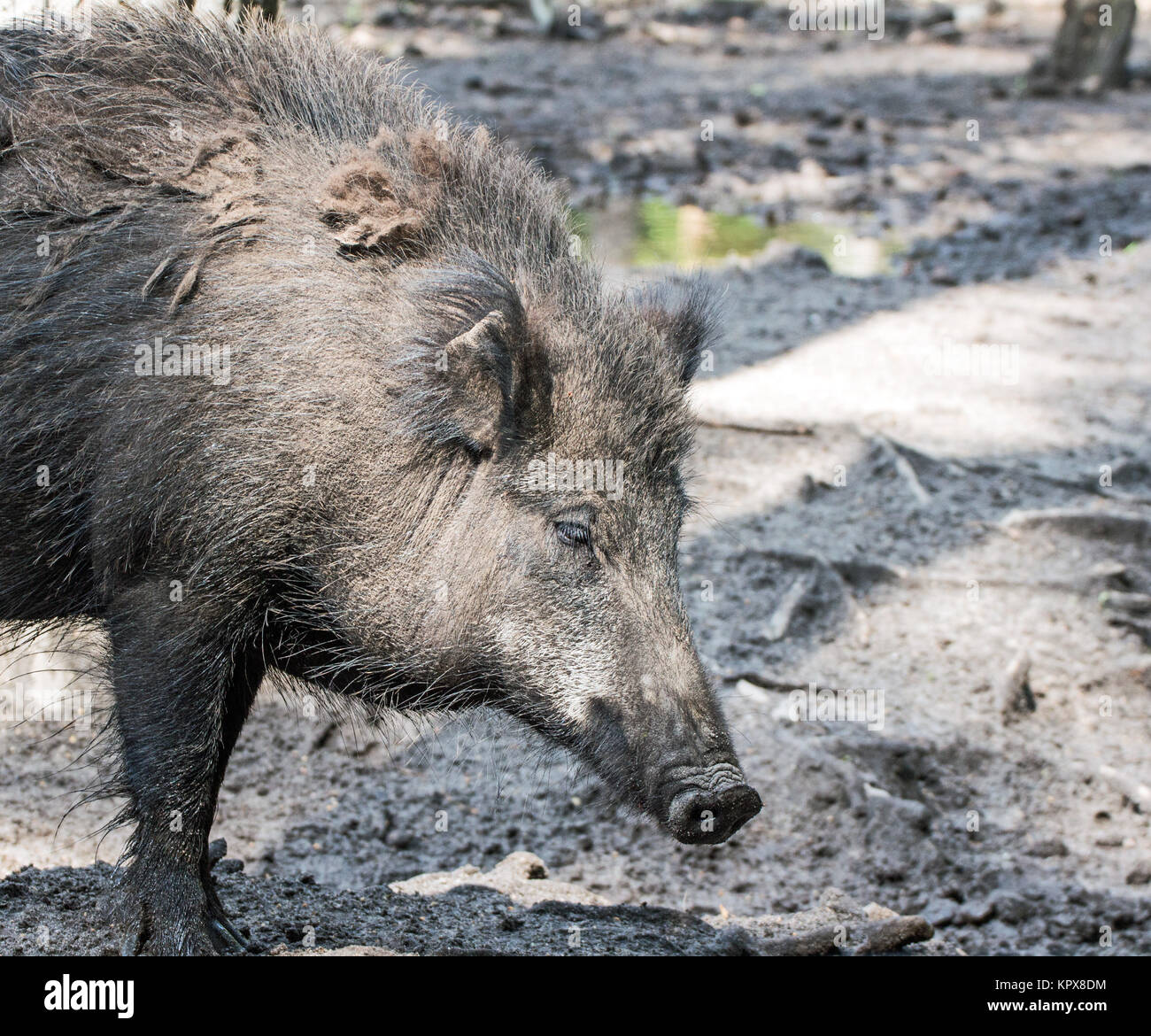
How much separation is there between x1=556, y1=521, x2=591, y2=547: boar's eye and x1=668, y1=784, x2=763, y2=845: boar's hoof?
0.79 m

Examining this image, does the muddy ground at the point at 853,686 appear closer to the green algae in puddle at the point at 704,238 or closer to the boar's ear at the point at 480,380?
the green algae in puddle at the point at 704,238

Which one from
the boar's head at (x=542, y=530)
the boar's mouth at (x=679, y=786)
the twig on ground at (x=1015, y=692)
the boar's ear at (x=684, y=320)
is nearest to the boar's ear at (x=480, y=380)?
the boar's head at (x=542, y=530)

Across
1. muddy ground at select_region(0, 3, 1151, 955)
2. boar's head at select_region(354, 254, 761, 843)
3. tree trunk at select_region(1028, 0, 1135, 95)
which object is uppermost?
tree trunk at select_region(1028, 0, 1135, 95)

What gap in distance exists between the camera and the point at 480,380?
386cm

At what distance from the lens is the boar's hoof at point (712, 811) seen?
3506mm

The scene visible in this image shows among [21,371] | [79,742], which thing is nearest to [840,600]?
[79,742]

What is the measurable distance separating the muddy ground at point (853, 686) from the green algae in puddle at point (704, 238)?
8 centimetres

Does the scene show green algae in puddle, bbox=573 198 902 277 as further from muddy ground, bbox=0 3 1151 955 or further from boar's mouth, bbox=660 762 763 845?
boar's mouth, bbox=660 762 763 845

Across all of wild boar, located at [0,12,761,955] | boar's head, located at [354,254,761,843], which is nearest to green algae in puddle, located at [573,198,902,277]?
wild boar, located at [0,12,761,955]

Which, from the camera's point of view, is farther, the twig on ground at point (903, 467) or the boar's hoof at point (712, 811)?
the twig on ground at point (903, 467)

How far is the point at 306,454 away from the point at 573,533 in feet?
2.65

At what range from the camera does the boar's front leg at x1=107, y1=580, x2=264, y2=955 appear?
3.84 m

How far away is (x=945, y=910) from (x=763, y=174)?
11092 mm

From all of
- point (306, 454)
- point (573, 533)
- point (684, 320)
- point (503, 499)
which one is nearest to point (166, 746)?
point (306, 454)
